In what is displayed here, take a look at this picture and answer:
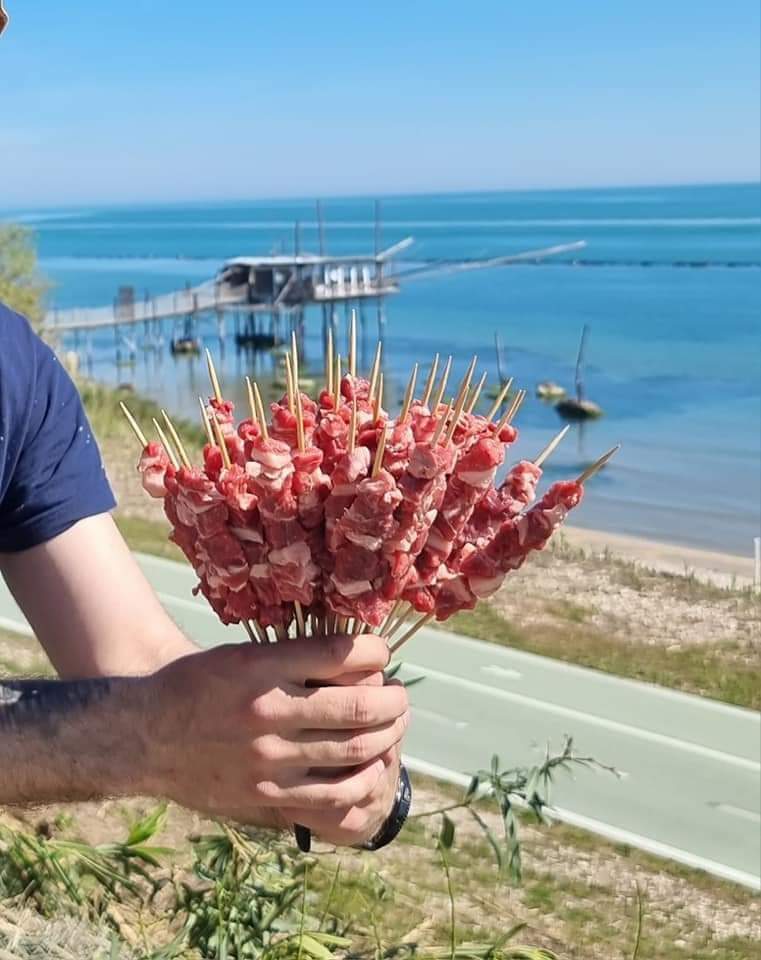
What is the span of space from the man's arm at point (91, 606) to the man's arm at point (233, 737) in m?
0.25

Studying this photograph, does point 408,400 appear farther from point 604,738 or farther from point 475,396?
point 604,738

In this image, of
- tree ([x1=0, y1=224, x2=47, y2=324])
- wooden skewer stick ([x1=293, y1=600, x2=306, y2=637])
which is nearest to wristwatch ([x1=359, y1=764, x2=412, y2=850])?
wooden skewer stick ([x1=293, y1=600, x2=306, y2=637])

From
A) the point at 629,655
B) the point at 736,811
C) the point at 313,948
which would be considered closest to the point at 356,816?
the point at 313,948

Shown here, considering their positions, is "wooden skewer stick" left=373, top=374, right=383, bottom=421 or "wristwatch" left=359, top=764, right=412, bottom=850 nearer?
"wooden skewer stick" left=373, top=374, right=383, bottom=421

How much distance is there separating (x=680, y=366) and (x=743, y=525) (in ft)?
43.6

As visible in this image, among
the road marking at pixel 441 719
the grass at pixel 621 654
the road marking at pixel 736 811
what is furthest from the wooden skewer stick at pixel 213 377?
the grass at pixel 621 654

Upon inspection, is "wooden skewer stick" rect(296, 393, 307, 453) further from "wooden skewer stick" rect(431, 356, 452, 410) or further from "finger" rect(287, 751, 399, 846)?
"finger" rect(287, 751, 399, 846)

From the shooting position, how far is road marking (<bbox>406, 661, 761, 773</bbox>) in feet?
14.4

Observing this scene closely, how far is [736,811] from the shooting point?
3.99 meters

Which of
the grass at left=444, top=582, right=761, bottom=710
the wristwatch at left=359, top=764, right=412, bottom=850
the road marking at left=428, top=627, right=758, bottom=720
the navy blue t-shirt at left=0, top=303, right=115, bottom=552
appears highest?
the navy blue t-shirt at left=0, top=303, right=115, bottom=552

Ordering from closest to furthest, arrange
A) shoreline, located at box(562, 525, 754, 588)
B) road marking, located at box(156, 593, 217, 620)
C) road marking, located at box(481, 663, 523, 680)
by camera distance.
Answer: road marking, located at box(481, 663, 523, 680), road marking, located at box(156, 593, 217, 620), shoreline, located at box(562, 525, 754, 588)

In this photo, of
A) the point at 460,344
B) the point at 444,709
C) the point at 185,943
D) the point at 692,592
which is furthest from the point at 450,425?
the point at 460,344

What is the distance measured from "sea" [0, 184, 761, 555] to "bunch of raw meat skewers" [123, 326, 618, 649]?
360 millimetres

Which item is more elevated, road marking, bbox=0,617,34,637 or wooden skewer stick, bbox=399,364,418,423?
wooden skewer stick, bbox=399,364,418,423
